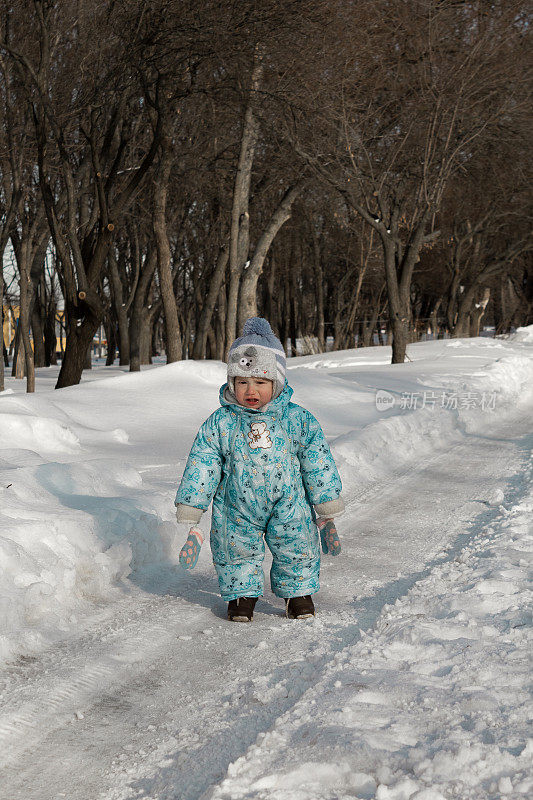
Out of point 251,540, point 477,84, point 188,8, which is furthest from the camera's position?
point 477,84

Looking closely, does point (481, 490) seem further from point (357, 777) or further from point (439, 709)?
point (357, 777)

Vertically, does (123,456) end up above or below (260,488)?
below

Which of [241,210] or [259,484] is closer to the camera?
[259,484]

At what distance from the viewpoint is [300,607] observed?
4004mm

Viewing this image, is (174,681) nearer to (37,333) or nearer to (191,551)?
(191,551)

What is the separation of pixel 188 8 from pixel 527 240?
74.3ft

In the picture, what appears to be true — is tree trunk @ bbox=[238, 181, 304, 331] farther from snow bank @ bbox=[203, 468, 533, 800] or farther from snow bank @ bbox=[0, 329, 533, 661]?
snow bank @ bbox=[203, 468, 533, 800]

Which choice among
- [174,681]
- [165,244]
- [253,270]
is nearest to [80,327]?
[165,244]

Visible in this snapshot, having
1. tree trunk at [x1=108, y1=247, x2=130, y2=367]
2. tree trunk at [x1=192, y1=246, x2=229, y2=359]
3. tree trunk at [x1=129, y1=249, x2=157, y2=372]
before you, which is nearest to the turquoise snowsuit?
tree trunk at [x1=192, y1=246, x2=229, y2=359]

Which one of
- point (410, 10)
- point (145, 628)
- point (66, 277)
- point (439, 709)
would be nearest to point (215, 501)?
point (145, 628)

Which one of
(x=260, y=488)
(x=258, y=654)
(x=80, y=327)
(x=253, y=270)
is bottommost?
(x=258, y=654)

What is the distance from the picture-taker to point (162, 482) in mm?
6398

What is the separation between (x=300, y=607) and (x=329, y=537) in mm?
353

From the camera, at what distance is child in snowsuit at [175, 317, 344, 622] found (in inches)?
156
